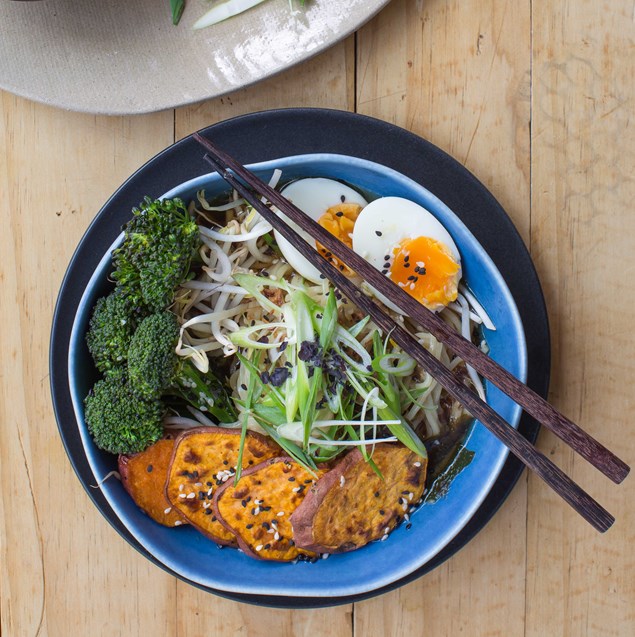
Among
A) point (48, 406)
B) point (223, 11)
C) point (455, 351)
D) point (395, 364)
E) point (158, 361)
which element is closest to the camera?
point (455, 351)

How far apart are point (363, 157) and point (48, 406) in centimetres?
101

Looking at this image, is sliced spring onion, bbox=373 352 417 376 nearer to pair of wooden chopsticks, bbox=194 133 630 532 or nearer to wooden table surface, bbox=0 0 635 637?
pair of wooden chopsticks, bbox=194 133 630 532

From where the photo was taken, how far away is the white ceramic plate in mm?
1605

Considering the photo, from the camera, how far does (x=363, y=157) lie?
1.56 metres

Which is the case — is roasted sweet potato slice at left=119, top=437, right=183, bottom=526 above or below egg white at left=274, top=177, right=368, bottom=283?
below

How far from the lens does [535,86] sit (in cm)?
167

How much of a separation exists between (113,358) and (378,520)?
67 cm

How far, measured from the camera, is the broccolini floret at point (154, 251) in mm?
1397

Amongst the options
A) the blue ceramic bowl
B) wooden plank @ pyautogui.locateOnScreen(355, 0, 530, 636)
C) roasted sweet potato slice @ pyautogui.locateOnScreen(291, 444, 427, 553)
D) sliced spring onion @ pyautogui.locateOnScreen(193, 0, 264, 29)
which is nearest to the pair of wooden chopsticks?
the blue ceramic bowl

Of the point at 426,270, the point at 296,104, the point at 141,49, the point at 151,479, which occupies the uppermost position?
the point at 141,49

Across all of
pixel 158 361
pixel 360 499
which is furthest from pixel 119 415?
pixel 360 499

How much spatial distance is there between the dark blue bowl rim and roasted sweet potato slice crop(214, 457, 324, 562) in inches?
6.9

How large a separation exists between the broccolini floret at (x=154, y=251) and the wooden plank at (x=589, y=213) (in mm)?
841

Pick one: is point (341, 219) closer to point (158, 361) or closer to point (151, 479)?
point (158, 361)
